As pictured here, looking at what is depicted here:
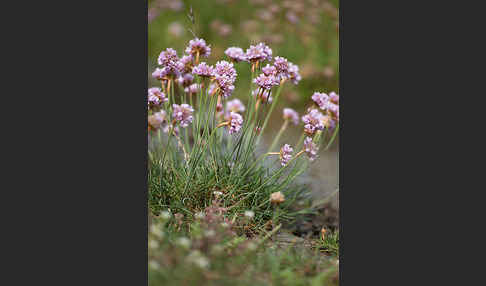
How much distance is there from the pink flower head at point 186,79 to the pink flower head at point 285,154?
62 cm

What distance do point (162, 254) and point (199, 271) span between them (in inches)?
6.3

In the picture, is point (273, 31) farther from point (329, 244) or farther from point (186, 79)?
point (329, 244)

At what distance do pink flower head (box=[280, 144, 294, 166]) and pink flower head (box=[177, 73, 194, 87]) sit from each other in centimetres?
62

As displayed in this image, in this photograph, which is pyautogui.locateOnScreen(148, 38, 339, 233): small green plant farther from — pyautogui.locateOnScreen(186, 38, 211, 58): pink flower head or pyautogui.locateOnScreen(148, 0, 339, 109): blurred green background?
pyautogui.locateOnScreen(148, 0, 339, 109): blurred green background

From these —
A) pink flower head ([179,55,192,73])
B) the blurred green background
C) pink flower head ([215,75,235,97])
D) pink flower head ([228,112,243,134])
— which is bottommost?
pink flower head ([228,112,243,134])

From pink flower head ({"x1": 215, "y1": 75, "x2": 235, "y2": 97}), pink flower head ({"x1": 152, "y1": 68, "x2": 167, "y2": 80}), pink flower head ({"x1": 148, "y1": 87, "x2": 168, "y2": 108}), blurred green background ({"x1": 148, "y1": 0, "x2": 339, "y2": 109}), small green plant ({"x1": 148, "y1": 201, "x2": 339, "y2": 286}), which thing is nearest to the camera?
small green plant ({"x1": 148, "y1": 201, "x2": 339, "y2": 286})

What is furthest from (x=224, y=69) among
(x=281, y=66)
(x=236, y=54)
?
(x=281, y=66)

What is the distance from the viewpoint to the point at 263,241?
208 centimetres

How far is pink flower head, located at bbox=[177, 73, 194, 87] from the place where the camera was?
2.51 meters

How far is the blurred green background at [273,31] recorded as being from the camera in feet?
9.74

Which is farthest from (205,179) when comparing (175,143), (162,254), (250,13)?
(250,13)

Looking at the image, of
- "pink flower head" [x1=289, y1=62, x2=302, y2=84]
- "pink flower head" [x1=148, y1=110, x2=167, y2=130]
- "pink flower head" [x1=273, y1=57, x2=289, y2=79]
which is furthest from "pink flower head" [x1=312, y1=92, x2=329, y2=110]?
"pink flower head" [x1=148, y1=110, x2=167, y2=130]

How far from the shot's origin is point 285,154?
93.0 inches

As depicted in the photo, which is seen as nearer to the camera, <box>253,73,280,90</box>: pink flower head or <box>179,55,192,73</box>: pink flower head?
<box>253,73,280,90</box>: pink flower head
